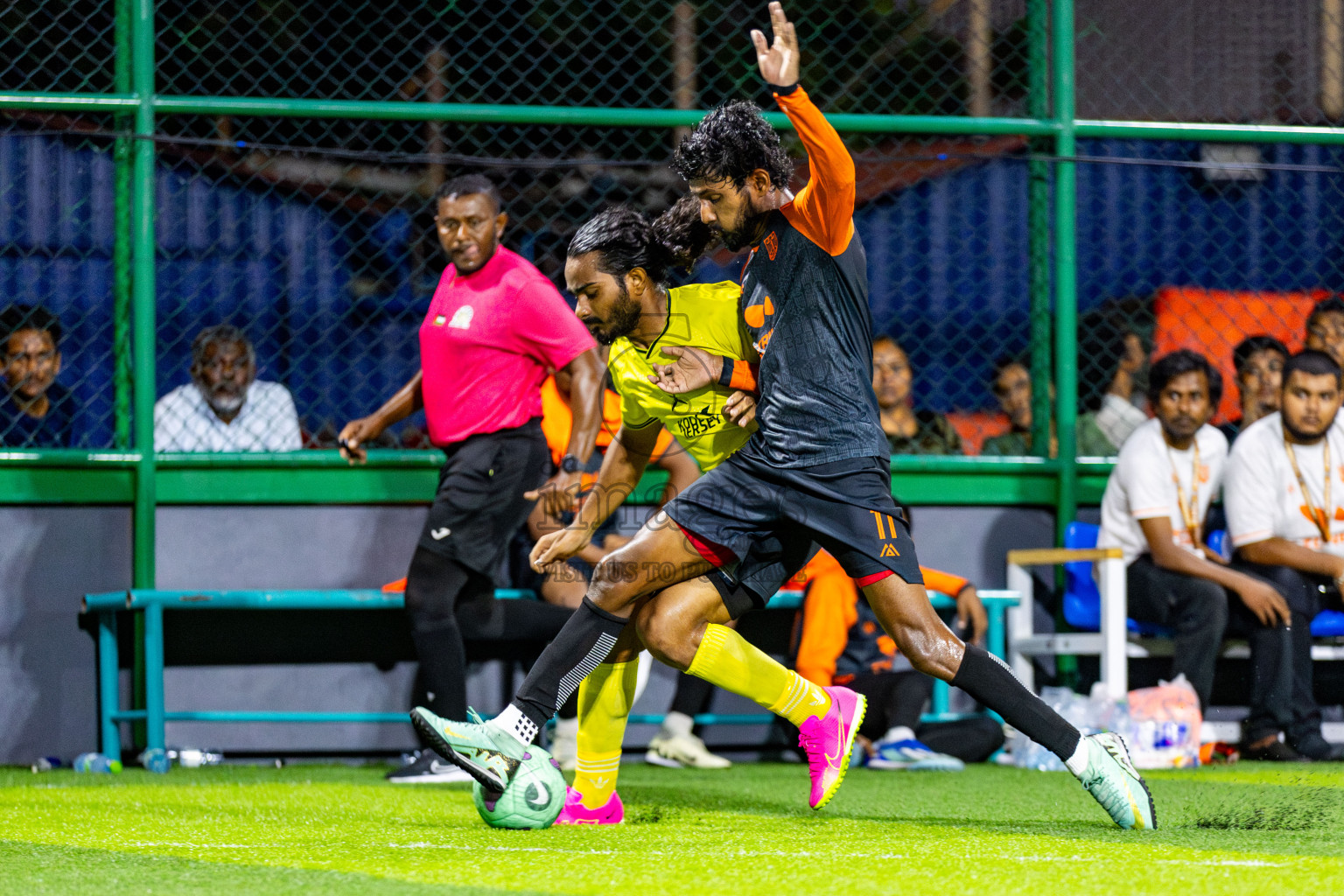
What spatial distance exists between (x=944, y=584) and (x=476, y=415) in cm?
212

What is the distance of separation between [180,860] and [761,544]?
1626mm

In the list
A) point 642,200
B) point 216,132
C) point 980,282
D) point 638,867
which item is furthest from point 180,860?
point 980,282

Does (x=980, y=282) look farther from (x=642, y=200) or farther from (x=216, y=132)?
(x=216, y=132)

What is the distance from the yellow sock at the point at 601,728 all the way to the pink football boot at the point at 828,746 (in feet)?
1.67

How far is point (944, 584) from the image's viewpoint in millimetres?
6402

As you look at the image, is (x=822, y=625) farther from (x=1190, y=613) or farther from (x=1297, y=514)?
(x=1297, y=514)

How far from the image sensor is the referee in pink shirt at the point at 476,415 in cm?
565

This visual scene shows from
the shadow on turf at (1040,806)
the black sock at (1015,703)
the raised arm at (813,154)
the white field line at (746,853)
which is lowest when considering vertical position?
the shadow on turf at (1040,806)

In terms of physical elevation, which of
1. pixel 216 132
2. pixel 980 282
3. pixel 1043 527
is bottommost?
pixel 1043 527

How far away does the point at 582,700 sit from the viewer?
4.25 m

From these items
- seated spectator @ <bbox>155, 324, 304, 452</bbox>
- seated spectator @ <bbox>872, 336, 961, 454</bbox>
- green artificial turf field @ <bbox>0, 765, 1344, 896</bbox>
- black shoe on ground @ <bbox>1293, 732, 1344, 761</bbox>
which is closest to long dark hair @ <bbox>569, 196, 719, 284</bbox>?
green artificial turf field @ <bbox>0, 765, 1344, 896</bbox>

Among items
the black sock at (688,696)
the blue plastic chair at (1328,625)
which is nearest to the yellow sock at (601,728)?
the black sock at (688,696)

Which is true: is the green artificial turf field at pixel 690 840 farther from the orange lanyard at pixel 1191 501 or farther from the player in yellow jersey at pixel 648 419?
the orange lanyard at pixel 1191 501

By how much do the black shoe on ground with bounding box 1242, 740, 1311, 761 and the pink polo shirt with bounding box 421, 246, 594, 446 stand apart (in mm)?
3249
